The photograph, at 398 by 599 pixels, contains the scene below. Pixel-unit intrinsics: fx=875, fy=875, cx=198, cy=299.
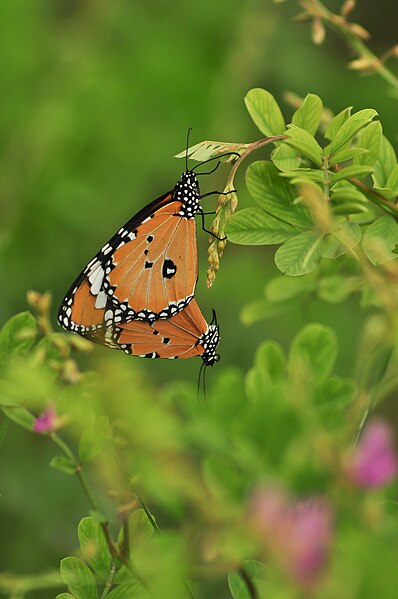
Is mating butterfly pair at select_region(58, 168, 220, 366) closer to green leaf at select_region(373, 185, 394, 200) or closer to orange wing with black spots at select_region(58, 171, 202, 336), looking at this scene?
orange wing with black spots at select_region(58, 171, 202, 336)

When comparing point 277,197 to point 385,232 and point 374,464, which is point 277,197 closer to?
point 385,232

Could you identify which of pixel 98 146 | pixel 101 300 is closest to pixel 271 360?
pixel 101 300

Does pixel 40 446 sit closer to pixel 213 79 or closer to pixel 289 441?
pixel 213 79

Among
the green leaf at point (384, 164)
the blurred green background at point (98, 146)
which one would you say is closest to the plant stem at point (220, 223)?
the green leaf at point (384, 164)

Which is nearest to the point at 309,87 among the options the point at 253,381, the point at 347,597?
the point at 253,381

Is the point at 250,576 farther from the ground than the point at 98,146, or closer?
closer

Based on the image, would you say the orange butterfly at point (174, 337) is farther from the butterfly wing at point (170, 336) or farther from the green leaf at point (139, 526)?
the green leaf at point (139, 526)

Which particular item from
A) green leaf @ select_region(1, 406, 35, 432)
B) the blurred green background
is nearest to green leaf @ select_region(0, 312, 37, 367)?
green leaf @ select_region(1, 406, 35, 432)
